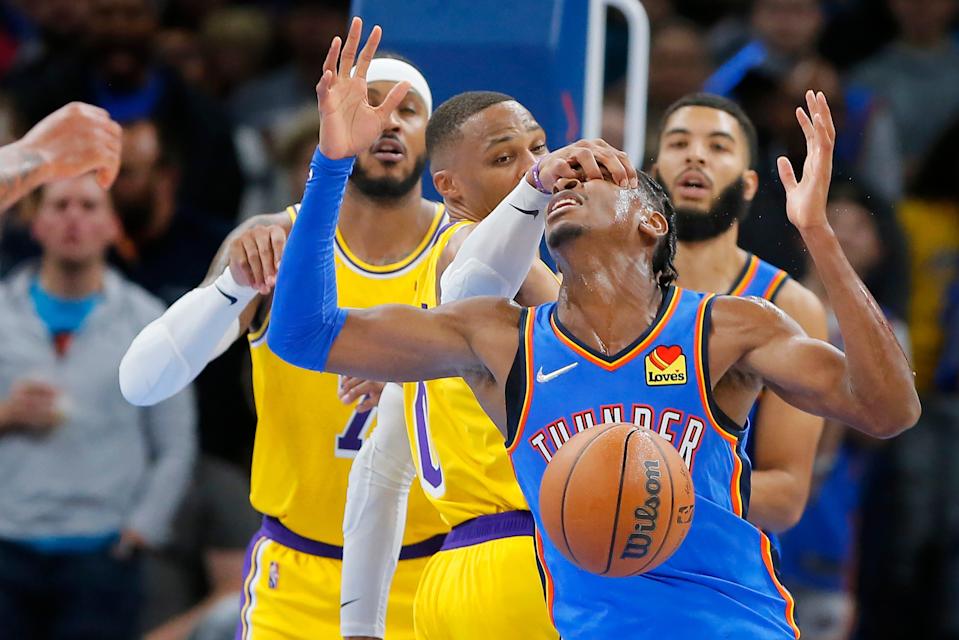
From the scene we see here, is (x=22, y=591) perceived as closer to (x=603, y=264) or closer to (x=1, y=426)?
(x=1, y=426)

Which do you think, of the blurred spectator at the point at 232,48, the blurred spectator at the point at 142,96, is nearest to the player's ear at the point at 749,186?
the blurred spectator at the point at 142,96

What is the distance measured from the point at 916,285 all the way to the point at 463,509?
188 inches

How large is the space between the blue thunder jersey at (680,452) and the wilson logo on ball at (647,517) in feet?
0.65

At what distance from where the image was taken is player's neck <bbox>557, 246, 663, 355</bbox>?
12.8 feet

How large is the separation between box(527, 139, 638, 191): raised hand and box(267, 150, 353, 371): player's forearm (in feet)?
1.64

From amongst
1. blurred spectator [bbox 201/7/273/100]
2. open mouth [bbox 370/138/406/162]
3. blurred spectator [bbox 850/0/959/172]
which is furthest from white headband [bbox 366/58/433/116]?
blurred spectator [bbox 850/0/959/172]

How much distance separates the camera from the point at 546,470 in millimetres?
3756

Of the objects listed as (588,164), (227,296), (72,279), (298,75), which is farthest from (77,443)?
(588,164)

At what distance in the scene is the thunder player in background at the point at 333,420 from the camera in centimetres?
509

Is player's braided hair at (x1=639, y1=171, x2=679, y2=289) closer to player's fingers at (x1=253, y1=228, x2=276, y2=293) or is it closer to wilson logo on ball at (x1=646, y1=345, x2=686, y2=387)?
wilson logo on ball at (x1=646, y1=345, x2=686, y2=387)

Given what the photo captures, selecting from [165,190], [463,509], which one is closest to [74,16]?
[165,190]

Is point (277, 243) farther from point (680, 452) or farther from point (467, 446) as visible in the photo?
point (680, 452)

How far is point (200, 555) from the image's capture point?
24.2 ft

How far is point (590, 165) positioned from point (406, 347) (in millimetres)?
626
